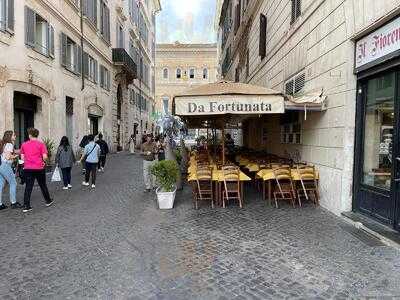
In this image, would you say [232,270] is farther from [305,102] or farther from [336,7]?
[336,7]

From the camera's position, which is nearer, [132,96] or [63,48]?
[63,48]

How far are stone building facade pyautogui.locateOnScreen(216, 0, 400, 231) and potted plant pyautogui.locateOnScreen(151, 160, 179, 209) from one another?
3135 mm

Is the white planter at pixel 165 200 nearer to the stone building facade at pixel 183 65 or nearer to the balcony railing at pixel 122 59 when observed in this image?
the balcony railing at pixel 122 59

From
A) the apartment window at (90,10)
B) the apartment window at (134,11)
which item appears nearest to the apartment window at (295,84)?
the apartment window at (90,10)

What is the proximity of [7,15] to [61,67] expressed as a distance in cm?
500

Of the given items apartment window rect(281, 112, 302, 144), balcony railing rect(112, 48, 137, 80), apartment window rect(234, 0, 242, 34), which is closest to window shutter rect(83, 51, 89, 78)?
balcony railing rect(112, 48, 137, 80)

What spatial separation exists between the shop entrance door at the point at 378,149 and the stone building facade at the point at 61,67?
10.4 metres

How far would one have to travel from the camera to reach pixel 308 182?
871 centimetres

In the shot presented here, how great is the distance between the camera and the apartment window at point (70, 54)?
57.7 feet

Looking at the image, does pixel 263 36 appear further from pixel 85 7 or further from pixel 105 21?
pixel 105 21

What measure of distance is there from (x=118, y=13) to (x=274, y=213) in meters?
24.4

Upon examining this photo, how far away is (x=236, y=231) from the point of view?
643 centimetres

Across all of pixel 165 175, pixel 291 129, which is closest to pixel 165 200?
pixel 165 175

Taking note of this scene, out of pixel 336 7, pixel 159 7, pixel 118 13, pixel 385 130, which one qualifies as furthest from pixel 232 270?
pixel 159 7
